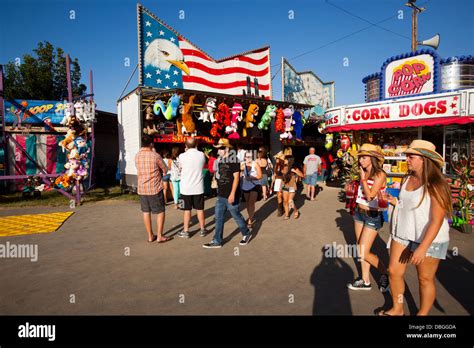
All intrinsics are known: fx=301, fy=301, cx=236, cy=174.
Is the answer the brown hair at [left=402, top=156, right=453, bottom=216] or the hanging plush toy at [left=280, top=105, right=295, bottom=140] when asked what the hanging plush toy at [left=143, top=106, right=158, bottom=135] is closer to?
the hanging plush toy at [left=280, top=105, right=295, bottom=140]

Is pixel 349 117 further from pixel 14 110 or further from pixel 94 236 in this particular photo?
pixel 14 110

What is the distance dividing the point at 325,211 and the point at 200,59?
28.1 ft

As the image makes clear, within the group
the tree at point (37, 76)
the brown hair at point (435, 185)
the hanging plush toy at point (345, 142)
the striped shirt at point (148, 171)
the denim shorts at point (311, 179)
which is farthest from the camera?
the tree at point (37, 76)

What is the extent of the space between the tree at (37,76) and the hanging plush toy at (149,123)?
56.1ft

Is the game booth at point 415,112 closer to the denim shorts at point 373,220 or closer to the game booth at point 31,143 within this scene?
the denim shorts at point 373,220

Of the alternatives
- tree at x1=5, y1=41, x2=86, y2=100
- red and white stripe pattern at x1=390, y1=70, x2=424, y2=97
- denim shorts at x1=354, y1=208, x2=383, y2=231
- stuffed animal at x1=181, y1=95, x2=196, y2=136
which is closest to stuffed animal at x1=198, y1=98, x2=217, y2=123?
stuffed animal at x1=181, y1=95, x2=196, y2=136

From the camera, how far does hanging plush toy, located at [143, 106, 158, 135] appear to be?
11.3 meters

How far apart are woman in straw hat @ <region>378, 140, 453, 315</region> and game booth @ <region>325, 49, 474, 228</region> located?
4.82m

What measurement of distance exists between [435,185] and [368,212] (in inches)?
41.4

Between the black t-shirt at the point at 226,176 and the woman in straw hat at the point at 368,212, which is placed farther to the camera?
the black t-shirt at the point at 226,176

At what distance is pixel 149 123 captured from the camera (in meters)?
11.7

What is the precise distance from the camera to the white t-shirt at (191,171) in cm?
580

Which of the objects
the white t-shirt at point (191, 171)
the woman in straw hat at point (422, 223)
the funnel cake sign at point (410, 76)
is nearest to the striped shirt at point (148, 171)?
the white t-shirt at point (191, 171)
